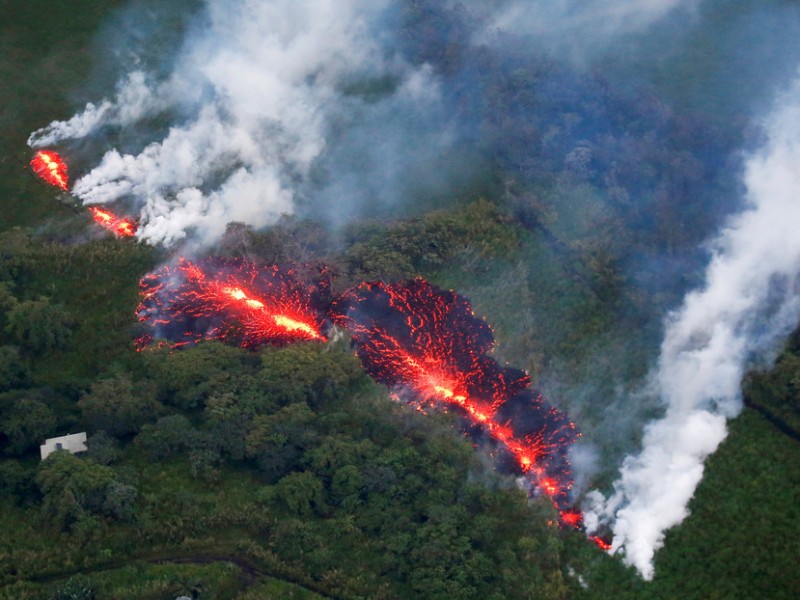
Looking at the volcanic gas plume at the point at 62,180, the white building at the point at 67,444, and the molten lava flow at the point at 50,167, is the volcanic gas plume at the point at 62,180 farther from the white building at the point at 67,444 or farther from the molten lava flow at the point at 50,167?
the white building at the point at 67,444

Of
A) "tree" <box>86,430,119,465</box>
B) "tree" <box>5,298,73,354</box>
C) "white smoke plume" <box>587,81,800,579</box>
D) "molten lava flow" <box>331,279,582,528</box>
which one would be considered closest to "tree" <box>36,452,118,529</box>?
"tree" <box>86,430,119,465</box>

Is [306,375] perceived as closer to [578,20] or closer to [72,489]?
[72,489]

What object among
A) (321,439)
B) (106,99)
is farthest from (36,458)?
(106,99)

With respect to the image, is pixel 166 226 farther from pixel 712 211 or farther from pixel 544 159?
pixel 712 211

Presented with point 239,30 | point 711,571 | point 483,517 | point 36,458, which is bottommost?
point 711,571

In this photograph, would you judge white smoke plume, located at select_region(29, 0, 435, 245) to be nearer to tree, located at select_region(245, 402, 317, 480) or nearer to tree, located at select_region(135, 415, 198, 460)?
tree, located at select_region(135, 415, 198, 460)

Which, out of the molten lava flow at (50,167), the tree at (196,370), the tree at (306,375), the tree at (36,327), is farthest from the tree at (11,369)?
the molten lava flow at (50,167)
